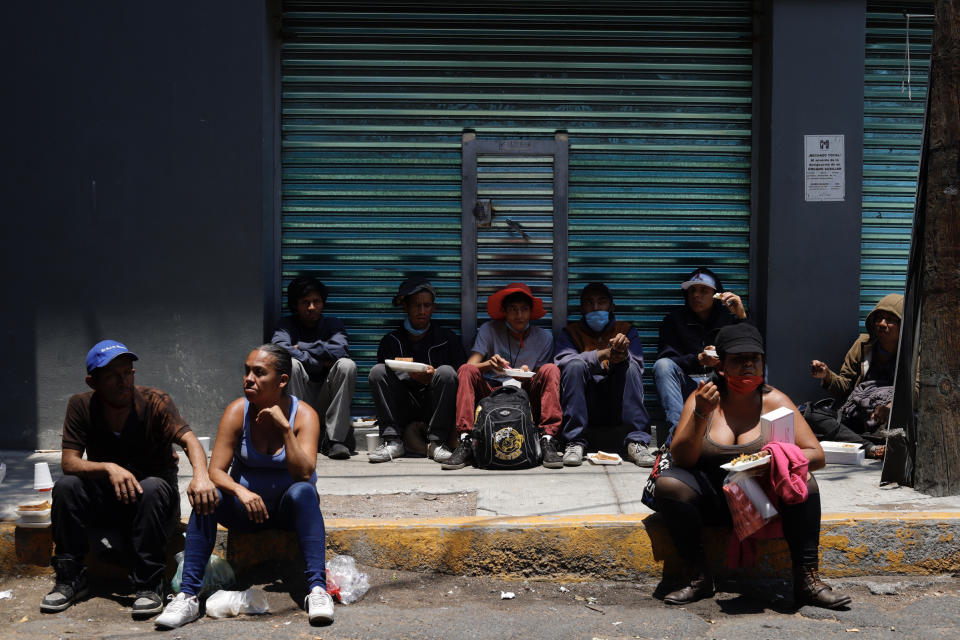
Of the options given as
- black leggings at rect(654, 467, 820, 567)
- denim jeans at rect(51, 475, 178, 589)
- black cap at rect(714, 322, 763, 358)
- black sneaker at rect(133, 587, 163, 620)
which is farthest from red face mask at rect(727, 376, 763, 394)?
black sneaker at rect(133, 587, 163, 620)

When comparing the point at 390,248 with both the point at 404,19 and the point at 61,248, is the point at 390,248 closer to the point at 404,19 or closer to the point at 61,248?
the point at 404,19

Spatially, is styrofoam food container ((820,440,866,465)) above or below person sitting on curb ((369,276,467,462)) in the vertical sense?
below

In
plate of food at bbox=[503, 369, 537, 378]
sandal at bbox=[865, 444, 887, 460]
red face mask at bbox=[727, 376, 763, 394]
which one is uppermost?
red face mask at bbox=[727, 376, 763, 394]

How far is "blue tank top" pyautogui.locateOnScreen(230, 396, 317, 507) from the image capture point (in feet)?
14.7

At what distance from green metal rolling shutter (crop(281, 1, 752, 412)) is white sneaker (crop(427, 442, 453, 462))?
3.62 ft

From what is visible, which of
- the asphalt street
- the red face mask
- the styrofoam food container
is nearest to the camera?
the asphalt street

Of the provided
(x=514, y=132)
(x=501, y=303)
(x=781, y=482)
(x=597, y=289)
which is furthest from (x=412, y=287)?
(x=781, y=482)

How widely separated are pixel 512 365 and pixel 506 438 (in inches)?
36.1

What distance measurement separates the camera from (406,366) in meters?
6.71

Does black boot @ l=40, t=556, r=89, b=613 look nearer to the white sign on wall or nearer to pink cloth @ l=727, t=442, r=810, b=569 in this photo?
pink cloth @ l=727, t=442, r=810, b=569

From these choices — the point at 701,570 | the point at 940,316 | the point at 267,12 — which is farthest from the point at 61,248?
the point at 940,316

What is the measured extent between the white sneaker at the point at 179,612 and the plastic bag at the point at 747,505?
2.49 meters

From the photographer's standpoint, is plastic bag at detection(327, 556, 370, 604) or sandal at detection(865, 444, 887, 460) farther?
sandal at detection(865, 444, 887, 460)

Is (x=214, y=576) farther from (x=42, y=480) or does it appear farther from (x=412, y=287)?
(x=412, y=287)
